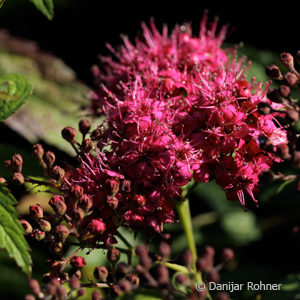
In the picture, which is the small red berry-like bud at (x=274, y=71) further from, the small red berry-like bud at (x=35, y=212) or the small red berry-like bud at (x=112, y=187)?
the small red berry-like bud at (x=35, y=212)

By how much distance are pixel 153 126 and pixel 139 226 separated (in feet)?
→ 1.12

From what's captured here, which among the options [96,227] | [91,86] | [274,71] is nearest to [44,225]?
[96,227]

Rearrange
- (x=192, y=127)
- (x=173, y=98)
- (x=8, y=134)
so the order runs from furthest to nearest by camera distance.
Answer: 1. (x=8, y=134)
2. (x=173, y=98)
3. (x=192, y=127)

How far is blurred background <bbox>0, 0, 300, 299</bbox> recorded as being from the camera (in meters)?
2.13

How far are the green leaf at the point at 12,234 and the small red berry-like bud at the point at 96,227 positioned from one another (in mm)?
189

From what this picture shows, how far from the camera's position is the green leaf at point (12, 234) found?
134cm

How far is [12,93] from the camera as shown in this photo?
5.90ft

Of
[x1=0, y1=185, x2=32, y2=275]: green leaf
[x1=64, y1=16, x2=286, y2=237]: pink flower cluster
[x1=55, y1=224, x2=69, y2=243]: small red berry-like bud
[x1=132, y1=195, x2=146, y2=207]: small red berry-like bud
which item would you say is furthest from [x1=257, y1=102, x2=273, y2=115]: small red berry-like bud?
[x1=0, y1=185, x2=32, y2=275]: green leaf

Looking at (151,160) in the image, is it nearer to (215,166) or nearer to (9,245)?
(215,166)

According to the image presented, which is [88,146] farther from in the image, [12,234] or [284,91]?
[284,91]

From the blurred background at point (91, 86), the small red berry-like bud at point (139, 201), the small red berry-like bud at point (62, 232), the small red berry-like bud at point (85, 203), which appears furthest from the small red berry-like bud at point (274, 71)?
the small red berry-like bud at point (62, 232)

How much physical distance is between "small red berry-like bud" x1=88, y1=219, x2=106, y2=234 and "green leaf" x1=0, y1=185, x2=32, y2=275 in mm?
189

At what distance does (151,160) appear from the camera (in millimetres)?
1574

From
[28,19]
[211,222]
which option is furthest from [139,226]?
[28,19]
